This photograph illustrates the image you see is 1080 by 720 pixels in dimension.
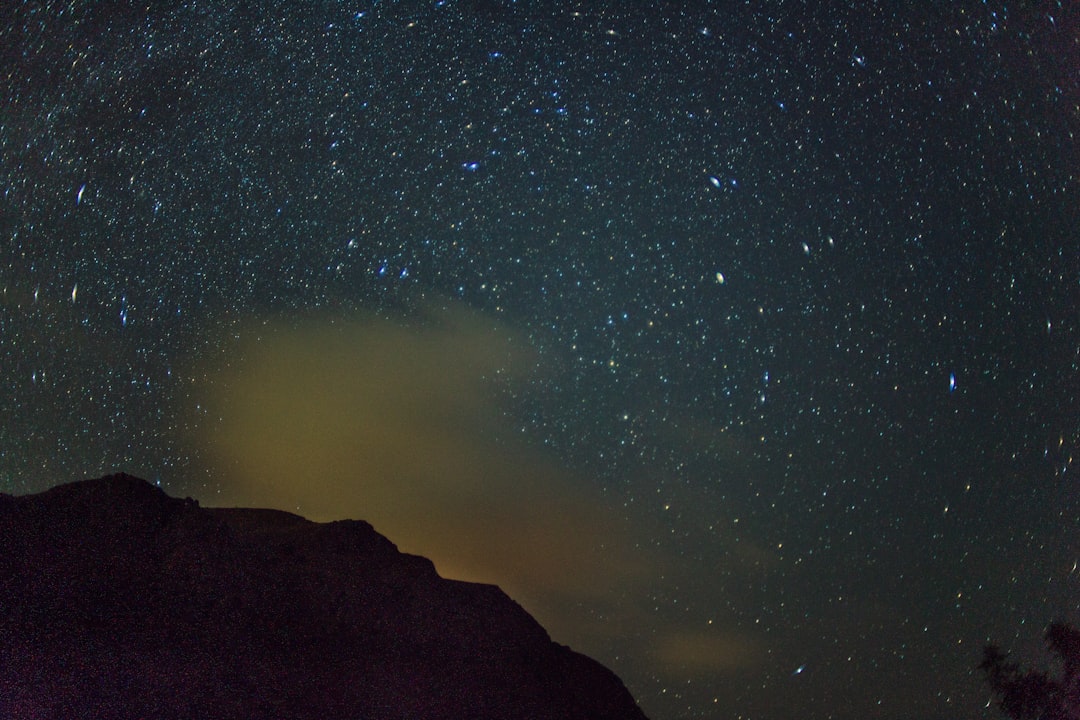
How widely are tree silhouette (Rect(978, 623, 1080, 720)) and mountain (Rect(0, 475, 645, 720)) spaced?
44.7ft

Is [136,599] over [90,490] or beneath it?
beneath

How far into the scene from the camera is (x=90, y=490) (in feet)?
88.6

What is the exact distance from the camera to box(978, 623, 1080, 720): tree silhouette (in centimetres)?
1870

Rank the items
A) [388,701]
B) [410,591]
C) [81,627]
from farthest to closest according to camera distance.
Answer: [410,591] → [388,701] → [81,627]

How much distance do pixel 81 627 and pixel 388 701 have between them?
814cm

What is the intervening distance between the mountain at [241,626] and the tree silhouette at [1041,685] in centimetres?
1363

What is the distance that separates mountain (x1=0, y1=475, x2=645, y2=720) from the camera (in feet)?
66.4

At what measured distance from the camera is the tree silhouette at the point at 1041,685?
1870 cm

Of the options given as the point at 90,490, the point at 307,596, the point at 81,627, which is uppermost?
the point at 90,490

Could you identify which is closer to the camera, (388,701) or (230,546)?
(388,701)

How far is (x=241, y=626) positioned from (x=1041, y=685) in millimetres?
19407

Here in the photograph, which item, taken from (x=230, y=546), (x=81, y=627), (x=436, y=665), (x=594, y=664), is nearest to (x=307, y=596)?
(x=230, y=546)

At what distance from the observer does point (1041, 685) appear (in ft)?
62.7

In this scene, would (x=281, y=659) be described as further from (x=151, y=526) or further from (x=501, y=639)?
(x=501, y=639)
